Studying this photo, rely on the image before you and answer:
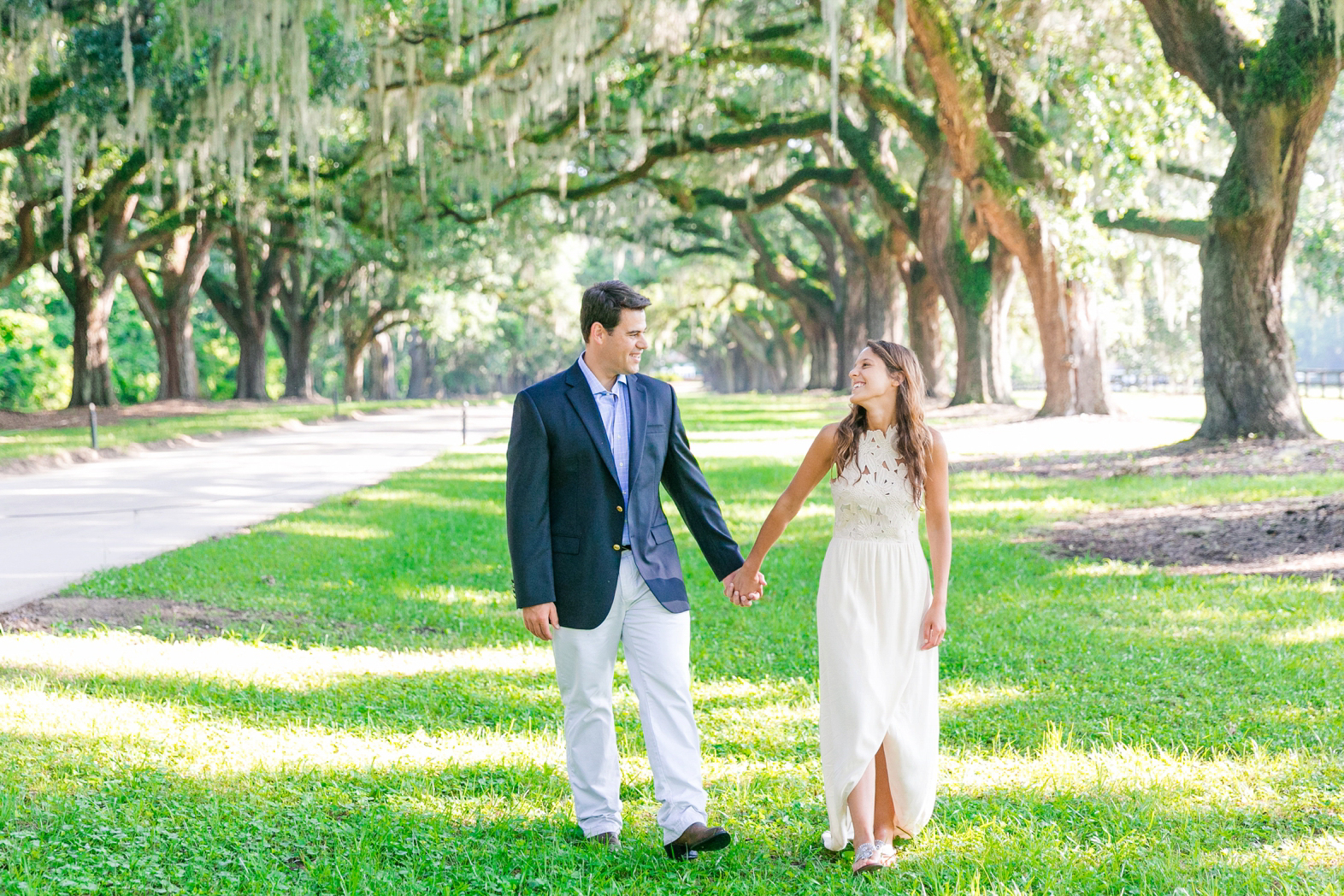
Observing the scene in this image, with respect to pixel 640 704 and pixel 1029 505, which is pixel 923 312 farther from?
pixel 640 704

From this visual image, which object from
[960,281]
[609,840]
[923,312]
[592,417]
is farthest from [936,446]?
[923,312]

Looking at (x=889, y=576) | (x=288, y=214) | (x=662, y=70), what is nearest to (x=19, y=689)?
(x=889, y=576)

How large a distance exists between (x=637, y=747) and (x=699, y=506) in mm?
1442

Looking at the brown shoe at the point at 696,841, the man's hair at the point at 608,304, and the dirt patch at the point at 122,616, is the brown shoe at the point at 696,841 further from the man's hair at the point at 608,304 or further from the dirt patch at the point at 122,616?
the dirt patch at the point at 122,616

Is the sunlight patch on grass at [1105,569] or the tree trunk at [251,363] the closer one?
the sunlight patch on grass at [1105,569]

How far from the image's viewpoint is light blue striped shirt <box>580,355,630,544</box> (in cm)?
404

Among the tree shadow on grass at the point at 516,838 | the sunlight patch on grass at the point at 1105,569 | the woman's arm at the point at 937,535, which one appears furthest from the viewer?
the sunlight patch on grass at the point at 1105,569

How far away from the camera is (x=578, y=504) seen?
3979 millimetres

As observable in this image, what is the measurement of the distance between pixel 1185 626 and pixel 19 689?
605 cm

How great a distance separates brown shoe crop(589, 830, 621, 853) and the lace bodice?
1.24m

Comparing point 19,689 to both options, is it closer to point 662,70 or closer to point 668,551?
point 668,551

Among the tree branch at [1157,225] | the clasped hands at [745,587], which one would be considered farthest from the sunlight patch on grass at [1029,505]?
the tree branch at [1157,225]

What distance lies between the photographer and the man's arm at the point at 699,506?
4191mm

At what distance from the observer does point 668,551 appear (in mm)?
4105
